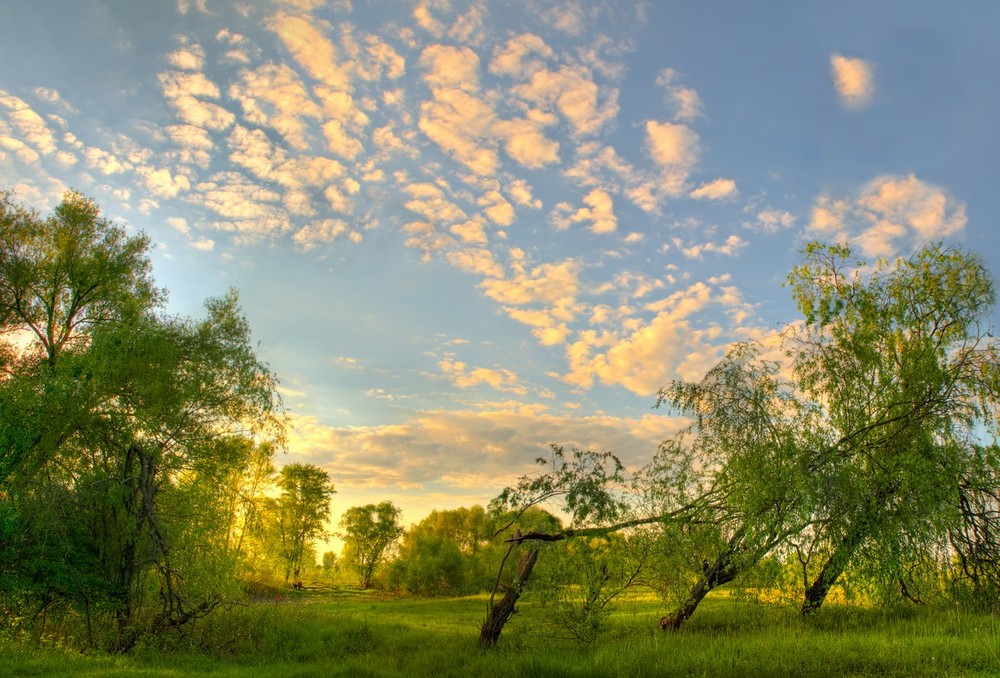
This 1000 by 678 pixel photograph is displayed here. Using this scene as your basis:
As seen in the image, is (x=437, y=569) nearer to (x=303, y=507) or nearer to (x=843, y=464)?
(x=303, y=507)

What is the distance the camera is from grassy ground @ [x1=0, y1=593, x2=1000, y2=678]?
41.6 feet

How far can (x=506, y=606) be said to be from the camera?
638 inches

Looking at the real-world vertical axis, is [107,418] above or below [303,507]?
above

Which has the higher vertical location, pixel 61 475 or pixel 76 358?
pixel 76 358

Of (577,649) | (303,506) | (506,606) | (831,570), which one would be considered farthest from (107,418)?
(303,506)

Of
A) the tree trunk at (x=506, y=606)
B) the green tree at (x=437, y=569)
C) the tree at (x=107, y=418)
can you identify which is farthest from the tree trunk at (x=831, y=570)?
the green tree at (x=437, y=569)

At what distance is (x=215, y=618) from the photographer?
58.1ft

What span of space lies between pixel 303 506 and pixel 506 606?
50388 millimetres

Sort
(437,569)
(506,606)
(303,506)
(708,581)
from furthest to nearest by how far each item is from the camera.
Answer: (303,506), (437,569), (708,581), (506,606)

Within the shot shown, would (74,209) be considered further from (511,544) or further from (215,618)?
(511,544)

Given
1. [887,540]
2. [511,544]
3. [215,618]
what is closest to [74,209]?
[215,618]

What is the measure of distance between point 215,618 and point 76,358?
10.6m

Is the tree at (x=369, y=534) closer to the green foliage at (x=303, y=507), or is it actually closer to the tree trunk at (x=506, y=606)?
the green foliage at (x=303, y=507)

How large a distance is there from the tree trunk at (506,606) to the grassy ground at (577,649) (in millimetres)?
364
